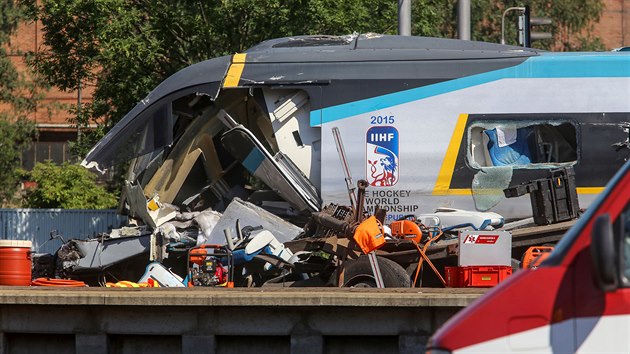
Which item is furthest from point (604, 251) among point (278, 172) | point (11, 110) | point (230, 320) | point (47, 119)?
point (47, 119)

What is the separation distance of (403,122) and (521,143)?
1395 millimetres

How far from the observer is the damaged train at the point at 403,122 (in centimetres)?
1352

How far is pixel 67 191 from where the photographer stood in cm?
3103

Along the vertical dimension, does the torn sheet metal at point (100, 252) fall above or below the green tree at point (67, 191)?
below

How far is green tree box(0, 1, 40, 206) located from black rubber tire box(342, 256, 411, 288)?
1204 inches

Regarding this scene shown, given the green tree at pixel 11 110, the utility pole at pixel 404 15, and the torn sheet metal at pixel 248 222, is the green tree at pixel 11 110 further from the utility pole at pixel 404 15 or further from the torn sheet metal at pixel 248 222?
the torn sheet metal at pixel 248 222

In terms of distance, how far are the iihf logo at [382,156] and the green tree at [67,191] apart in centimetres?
1800

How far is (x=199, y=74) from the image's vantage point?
14055 millimetres

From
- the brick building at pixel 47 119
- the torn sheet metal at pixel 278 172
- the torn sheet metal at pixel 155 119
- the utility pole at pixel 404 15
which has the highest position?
the brick building at pixel 47 119

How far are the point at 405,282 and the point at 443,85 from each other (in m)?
2.44

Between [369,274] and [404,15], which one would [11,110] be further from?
[369,274]

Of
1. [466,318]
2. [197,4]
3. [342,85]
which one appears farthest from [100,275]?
[197,4]

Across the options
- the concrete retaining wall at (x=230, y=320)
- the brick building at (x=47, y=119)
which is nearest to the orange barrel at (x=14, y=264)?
the concrete retaining wall at (x=230, y=320)

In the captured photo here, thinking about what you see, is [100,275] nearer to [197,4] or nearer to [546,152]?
[546,152]
